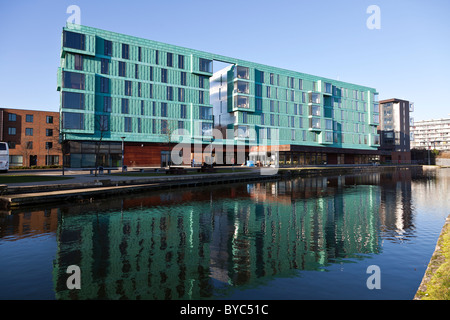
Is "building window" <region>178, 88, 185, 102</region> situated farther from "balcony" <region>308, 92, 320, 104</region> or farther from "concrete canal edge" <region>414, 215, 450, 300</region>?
"concrete canal edge" <region>414, 215, 450, 300</region>

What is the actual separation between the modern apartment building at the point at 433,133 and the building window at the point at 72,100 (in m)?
185

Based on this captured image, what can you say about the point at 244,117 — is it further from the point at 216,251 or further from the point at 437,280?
the point at 437,280

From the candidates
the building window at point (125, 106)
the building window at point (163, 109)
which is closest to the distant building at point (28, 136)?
the building window at point (125, 106)

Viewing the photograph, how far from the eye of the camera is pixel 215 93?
244ft

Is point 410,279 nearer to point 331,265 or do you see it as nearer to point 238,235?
point 331,265

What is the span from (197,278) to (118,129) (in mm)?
48764

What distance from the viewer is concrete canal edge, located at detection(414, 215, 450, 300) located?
5.64 m

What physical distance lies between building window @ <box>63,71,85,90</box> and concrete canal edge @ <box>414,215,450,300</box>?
52834 millimetres

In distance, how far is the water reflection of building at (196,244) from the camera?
24.0ft

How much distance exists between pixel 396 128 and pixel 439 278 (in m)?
125

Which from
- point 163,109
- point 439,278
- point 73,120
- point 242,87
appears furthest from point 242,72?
point 439,278

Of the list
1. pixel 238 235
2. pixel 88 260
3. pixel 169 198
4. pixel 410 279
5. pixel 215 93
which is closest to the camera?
pixel 410 279
